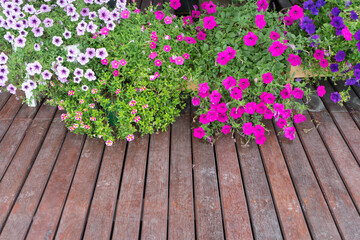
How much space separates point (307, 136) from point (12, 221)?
174 cm

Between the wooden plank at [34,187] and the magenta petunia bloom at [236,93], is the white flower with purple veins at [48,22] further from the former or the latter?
the magenta petunia bloom at [236,93]

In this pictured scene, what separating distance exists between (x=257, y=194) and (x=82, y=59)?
122 centimetres

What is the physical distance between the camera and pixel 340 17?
1.83m

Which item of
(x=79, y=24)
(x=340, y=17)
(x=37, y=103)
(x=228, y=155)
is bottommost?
(x=37, y=103)

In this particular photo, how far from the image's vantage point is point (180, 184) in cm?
169

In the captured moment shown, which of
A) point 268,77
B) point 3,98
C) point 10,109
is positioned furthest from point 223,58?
point 3,98

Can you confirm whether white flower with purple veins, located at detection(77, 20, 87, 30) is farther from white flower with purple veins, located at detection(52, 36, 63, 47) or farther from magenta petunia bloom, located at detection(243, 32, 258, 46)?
magenta petunia bloom, located at detection(243, 32, 258, 46)

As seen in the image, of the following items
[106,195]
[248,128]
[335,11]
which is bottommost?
[106,195]

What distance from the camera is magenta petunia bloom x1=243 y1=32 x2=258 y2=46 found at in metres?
1.77

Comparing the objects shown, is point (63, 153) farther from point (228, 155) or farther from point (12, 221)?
point (228, 155)

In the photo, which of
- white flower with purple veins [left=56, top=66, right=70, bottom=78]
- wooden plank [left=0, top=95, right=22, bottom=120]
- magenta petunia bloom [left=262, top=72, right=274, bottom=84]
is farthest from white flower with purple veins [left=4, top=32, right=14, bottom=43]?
magenta petunia bloom [left=262, top=72, right=274, bottom=84]

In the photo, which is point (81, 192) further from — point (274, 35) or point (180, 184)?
point (274, 35)

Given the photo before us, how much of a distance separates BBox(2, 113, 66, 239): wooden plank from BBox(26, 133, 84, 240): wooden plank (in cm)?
3

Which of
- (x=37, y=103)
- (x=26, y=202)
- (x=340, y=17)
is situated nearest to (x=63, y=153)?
(x=26, y=202)
